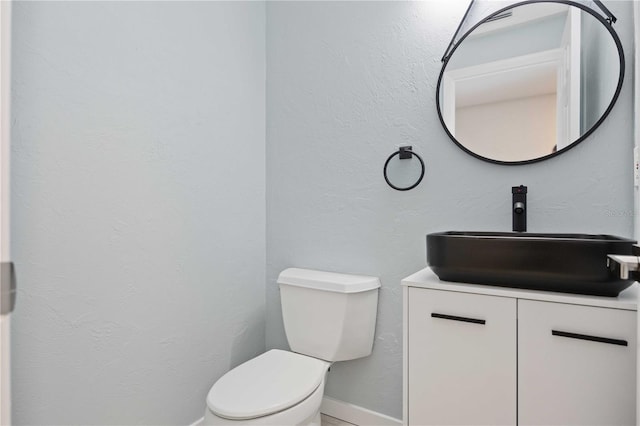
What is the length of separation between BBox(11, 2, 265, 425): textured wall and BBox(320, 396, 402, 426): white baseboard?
0.49 m

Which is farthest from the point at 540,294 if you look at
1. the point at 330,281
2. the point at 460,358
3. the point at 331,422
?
the point at 331,422

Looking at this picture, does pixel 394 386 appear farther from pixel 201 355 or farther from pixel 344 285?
pixel 201 355

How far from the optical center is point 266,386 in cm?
129

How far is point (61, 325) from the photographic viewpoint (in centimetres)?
114

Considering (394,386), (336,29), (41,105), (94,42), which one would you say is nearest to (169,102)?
(94,42)

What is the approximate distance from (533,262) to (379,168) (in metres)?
0.79

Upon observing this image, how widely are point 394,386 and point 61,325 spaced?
132 centimetres

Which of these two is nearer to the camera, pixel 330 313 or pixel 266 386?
pixel 266 386

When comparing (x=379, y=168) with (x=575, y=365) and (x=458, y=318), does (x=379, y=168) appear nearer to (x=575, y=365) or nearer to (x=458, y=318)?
(x=458, y=318)

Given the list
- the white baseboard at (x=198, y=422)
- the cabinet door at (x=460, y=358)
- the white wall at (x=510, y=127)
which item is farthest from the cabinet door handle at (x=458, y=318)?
the white baseboard at (x=198, y=422)

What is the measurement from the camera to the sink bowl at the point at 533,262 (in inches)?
36.4

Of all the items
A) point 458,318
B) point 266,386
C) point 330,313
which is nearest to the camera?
point 458,318

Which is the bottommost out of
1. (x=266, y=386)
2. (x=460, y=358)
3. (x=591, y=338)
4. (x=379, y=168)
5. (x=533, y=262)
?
(x=266, y=386)

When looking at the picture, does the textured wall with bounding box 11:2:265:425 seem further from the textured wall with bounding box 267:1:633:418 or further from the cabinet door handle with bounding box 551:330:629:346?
the cabinet door handle with bounding box 551:330:629:346
